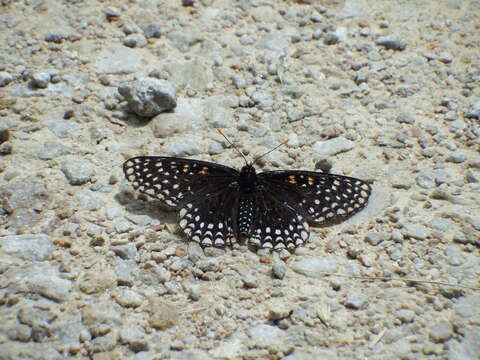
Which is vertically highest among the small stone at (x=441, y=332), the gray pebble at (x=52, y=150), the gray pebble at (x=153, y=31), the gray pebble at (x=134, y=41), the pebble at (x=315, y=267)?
the gray pebble at (x=153, y=31)

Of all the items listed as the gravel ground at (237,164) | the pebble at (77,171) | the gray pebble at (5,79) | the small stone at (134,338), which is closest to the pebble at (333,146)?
the gravel ground at (237,164)

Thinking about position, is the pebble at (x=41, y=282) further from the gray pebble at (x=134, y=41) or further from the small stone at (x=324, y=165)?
the gray pebble at (x=134, y=41)

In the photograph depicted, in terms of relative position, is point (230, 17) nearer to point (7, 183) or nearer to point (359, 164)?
point (359, 164)

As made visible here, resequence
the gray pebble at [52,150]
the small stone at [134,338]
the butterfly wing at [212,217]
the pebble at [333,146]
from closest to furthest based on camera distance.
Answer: the small stone at [134,338] < the butterfly wing at [212,217] < the gray pebble at [52,150] < the pebble at [333,146]

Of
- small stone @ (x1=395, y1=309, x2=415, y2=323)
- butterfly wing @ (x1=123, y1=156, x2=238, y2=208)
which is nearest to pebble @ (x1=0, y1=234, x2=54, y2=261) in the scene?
butterfly wing @ (x1=123, y1=156, x2=238, y2=208)

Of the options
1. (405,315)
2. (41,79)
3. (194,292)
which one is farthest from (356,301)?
(41,79)
